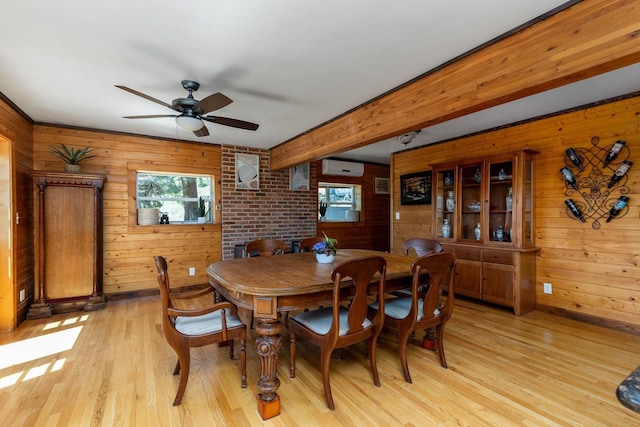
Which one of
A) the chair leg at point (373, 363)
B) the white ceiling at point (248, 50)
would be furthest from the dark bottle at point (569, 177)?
the chair leg at point (373, 363)

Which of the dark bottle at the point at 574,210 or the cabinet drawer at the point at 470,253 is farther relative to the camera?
the cabinet drawer at the point at 470,253

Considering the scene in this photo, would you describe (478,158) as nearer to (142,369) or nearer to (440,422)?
(440,422)

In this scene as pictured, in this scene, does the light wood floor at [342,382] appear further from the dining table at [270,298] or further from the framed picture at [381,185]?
the framed picture at [381,185]

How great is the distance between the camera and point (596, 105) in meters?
3.15

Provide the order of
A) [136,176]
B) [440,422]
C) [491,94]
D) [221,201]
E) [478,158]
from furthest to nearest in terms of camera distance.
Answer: [221,201] → [136,176] → [478,158] → [491,94] → [440,422]

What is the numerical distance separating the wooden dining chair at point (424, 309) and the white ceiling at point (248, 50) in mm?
1451

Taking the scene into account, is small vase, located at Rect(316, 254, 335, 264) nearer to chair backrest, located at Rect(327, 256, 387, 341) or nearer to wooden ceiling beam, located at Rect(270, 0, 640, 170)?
chair backrest, located at Rect(327, 256, 387, 341)

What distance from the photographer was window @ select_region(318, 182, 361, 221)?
620cm

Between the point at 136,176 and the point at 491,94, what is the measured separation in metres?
4.44

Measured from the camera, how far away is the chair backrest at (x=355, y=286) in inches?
69.3

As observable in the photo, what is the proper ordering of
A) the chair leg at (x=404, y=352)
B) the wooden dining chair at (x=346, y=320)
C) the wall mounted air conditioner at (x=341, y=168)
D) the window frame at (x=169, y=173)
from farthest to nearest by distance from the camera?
1. the wall mounted air conditioner at (x=341, y=168)
2. the window frame at (x=169, y=173)
3. the chair leg at (x=404, y=352)
4. the wooden dining chair at (x=346, y=320)

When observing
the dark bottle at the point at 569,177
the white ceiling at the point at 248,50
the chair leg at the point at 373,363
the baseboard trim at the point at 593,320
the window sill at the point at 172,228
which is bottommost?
the baseboard trim at the point at 593,320

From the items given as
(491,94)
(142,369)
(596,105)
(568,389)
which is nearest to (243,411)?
(142,369)

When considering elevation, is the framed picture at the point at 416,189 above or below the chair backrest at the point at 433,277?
above
